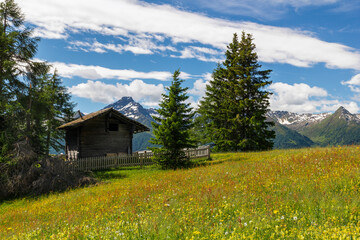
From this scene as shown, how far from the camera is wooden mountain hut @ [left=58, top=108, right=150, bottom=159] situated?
82.1 feet

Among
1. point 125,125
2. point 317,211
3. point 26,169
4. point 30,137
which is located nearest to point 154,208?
point 317,211

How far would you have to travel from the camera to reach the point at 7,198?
609 inches

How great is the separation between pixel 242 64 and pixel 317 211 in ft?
82.7

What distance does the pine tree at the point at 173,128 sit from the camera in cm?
1941

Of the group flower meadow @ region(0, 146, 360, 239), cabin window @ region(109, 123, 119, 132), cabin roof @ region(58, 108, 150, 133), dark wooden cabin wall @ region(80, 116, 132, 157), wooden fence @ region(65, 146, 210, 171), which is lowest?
wooden fence @ region(65, 146, 210, 171)

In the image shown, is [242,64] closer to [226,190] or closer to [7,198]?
[226,190]

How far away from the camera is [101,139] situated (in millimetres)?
26047

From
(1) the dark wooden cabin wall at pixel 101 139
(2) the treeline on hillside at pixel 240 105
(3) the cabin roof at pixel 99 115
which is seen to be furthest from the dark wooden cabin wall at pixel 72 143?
(2) the treeline on hillside at pixel 240 105

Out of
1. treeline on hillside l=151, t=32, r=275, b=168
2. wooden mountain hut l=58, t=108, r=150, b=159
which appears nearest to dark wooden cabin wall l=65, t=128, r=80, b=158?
wooden mountain hut l=58, t=108, r=150, b=159

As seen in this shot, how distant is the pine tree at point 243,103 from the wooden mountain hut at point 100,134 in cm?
1094

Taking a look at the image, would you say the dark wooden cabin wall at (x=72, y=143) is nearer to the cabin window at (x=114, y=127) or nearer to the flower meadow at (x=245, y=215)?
the cabin window at (x=114, y=127)

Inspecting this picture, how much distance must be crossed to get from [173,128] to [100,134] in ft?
34.7

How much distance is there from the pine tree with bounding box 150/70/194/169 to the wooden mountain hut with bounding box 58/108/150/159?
8371mm

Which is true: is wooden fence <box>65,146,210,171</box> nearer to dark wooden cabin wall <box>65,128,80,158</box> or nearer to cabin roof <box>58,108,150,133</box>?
dark wooden cabin wall <box>65,128,80,158</box>
